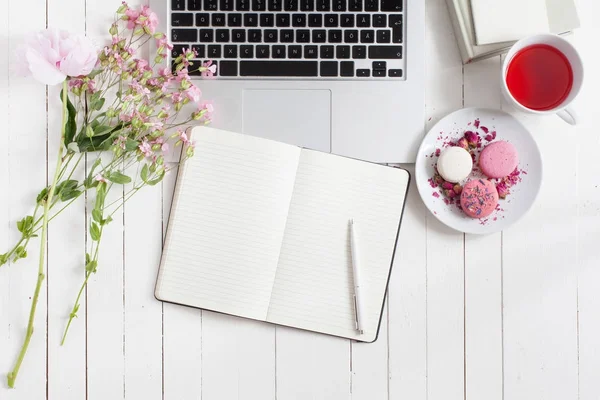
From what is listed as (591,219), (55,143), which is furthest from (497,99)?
(55,143)

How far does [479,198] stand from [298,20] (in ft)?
1.13

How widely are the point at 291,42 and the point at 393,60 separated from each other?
141mm

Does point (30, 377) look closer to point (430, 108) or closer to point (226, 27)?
point (226, 27)

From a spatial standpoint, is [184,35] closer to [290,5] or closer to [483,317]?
[290,5]

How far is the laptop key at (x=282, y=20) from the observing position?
0.72 metres

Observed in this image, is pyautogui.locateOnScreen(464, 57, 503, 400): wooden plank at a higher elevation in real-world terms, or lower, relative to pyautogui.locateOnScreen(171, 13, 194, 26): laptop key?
lower

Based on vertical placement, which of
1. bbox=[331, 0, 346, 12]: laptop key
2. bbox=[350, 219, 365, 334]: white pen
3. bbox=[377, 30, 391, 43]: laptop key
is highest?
bbox=[331, 0, 346, 12]: laptop key

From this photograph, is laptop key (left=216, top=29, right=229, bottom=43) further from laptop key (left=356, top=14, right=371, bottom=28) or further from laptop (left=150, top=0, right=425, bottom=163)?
laptop key (left=356, top=14, right=371, bottom=28)

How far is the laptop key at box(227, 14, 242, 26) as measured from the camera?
0.72 meters

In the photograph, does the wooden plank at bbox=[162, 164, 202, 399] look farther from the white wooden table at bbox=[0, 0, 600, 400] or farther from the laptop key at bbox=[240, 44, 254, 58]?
the laptop key at bbox=[240, 44, 254, 58]

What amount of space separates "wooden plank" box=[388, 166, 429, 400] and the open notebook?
0.04 m

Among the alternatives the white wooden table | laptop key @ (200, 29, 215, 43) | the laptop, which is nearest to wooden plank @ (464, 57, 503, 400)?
the white wooden table

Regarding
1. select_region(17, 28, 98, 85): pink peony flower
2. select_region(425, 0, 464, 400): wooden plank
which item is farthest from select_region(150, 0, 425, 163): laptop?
select_region(425, 0, 464, 400): wooden plank

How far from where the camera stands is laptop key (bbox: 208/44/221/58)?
0.72 metres
